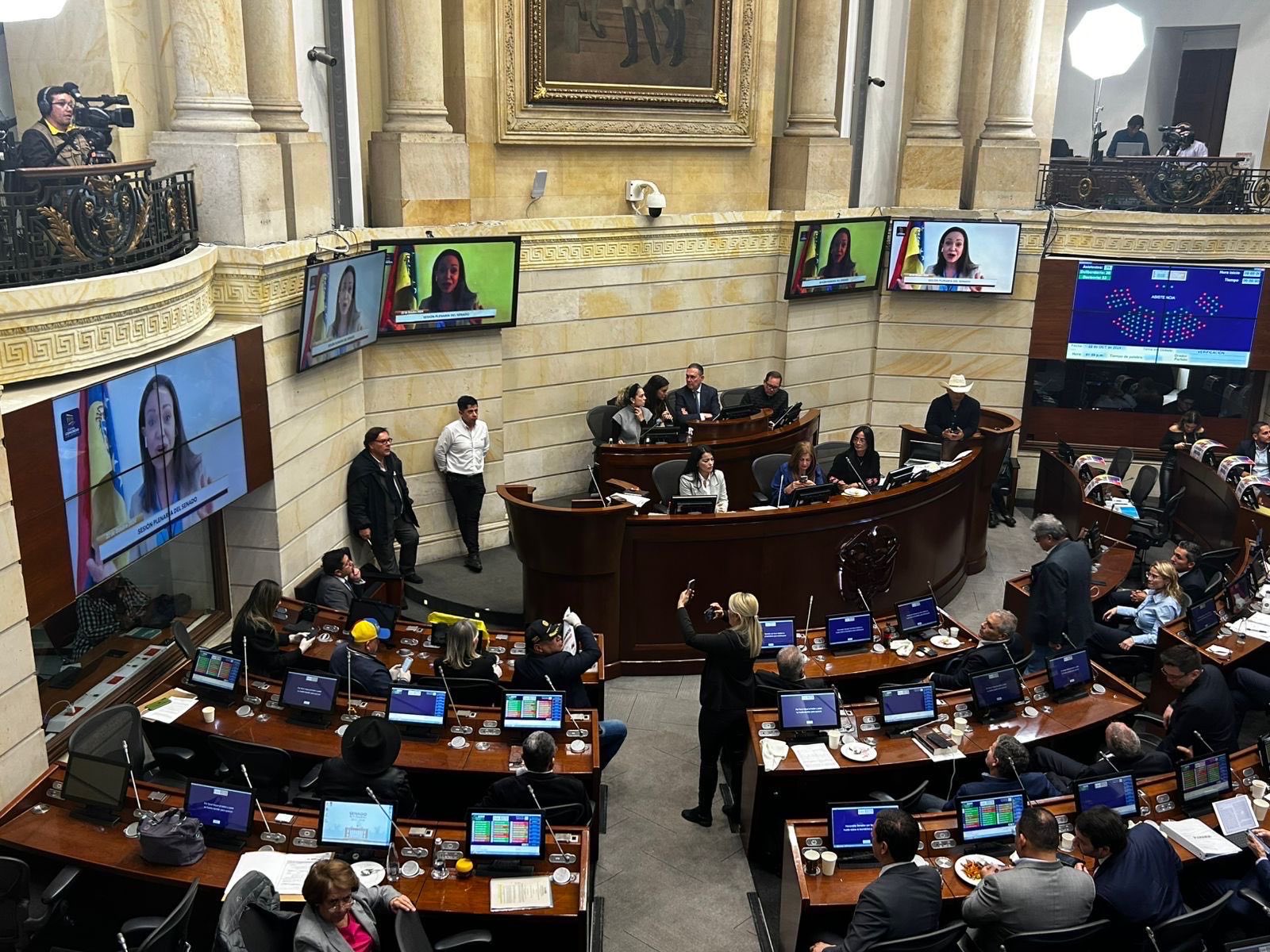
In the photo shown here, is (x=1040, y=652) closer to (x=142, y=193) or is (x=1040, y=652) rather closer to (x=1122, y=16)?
(x=142, y=193)

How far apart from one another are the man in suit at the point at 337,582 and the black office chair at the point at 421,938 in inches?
139

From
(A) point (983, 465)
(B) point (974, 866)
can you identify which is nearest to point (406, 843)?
(B) point (974, 866)

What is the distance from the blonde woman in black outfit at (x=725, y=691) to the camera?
22.6 feet

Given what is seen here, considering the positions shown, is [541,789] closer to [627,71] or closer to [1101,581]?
[1101,581]

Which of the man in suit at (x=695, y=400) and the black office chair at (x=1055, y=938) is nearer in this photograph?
the black office chair at (x=1055, y=938)

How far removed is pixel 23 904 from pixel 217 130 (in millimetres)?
5311

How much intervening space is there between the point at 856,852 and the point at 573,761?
5.43 feet

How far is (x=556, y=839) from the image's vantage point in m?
5.70

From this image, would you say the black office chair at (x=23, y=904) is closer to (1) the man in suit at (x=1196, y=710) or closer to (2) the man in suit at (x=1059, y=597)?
(1) the man in suit at (x=1196, y=710)

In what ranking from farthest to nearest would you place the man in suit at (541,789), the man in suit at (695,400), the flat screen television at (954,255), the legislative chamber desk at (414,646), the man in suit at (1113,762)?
the flat screen television at (954,255), the man in suit at (695,400), the legislative chamber desk at (414,646), the man in suit at (1113,762), the man in suit at (541,789)

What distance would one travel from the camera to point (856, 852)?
18.7 feet

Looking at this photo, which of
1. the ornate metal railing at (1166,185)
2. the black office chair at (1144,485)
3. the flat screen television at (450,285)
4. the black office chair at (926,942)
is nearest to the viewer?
the black office chair at (926,942)

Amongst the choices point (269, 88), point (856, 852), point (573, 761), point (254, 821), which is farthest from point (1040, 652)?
point (269, 88)

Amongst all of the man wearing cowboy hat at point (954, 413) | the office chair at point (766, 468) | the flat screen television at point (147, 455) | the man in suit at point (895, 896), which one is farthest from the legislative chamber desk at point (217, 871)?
the man wearing cowboy hat at point (954, 413)
